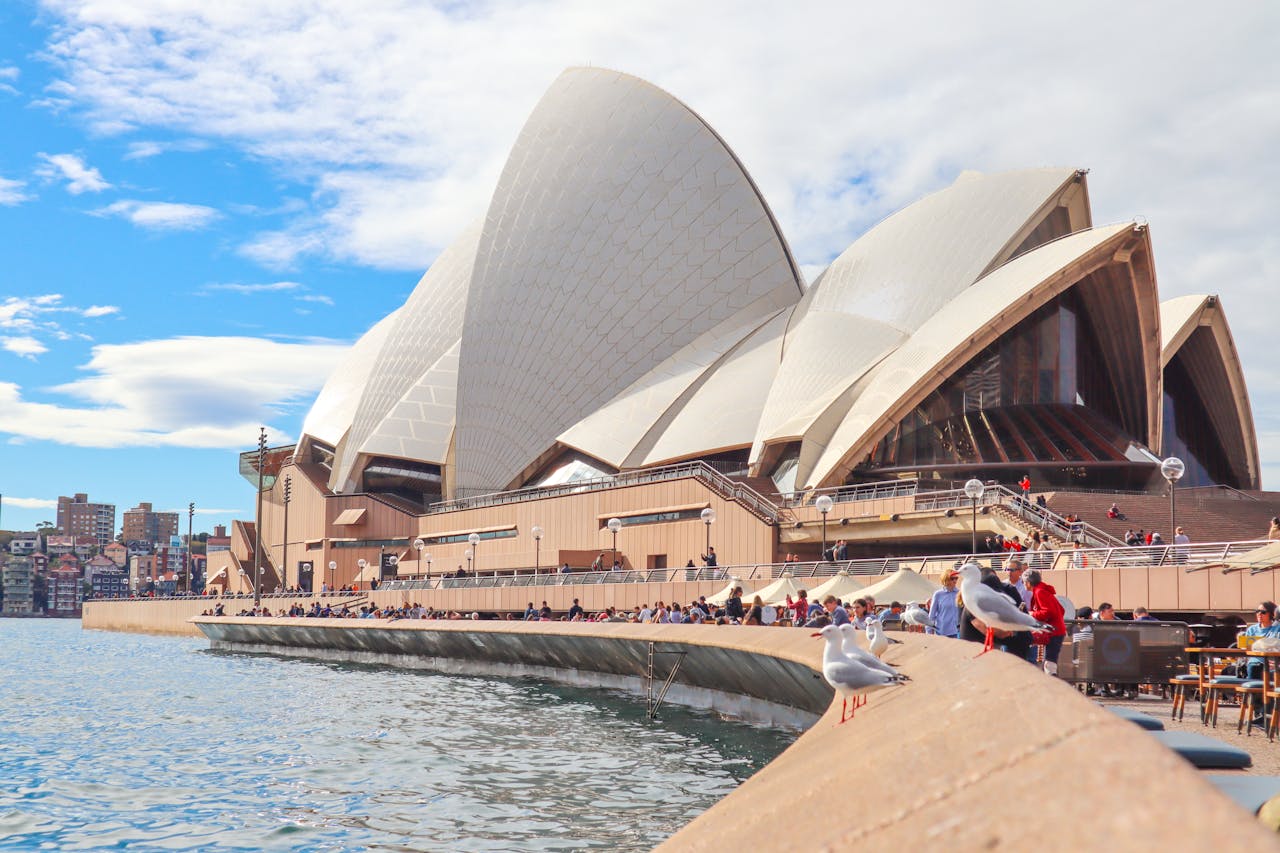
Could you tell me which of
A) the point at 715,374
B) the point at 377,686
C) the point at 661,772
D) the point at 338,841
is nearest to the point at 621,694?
the point at 377,686

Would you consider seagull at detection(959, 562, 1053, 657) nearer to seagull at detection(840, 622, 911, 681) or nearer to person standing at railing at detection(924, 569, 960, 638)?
seagull at detection(840, 622, 911, 681)

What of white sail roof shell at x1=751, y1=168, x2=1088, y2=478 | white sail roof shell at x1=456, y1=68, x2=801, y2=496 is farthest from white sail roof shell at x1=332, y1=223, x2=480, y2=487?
white sail roof shell at x1=751, y1=168, x2=1088, y2=478

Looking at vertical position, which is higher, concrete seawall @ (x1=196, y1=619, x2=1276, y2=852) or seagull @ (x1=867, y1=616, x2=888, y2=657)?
concrete seawall @ (x1=196, y1=619, x2=1276, y2=852)

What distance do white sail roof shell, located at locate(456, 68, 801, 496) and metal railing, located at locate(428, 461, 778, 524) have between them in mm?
1932

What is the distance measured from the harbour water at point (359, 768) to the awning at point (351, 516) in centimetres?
3173

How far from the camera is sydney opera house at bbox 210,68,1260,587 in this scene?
1272 inches

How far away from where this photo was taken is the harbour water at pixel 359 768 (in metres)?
8.39

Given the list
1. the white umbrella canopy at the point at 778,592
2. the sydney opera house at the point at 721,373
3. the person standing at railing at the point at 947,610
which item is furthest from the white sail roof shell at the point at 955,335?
the person standing at railing at the point at 947,610

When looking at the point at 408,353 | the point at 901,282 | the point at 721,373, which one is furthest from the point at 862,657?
the point at 408,353

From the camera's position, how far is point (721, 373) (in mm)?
41219

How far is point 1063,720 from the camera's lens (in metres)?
2.21

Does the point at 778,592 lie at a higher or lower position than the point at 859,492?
lower

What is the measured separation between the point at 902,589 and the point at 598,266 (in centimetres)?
2889

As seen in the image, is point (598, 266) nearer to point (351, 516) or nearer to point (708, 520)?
point (351, 516)
